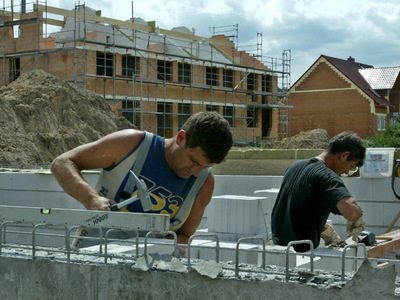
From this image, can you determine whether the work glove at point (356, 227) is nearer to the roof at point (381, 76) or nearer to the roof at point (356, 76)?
the roof at point (356, 76)

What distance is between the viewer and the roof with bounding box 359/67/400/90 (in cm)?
5022

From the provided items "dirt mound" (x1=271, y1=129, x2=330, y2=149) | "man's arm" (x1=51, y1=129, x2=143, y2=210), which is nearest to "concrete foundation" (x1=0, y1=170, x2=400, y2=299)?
"man's arm" (x1=51, y1=129, x2=143, y2=210)

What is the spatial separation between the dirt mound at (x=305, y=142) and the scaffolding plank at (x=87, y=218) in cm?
3140

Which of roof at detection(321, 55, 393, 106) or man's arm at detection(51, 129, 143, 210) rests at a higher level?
roof at detection(321, 55, 393, 106)

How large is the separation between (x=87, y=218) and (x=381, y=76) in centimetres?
5182

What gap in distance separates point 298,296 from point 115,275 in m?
0.74

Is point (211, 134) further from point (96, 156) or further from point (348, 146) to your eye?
point (348, 146)

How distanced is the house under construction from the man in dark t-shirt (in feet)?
84.3

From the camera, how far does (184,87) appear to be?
117 ft

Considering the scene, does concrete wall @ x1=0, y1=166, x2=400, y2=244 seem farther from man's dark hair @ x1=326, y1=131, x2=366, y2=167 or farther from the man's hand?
the man's hand

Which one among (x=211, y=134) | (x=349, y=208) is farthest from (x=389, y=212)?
(x=211, y=134)

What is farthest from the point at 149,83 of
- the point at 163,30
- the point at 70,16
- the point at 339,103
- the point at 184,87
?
the point at 339,103

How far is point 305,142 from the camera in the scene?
34781mm

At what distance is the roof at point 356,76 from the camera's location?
4866 cm
